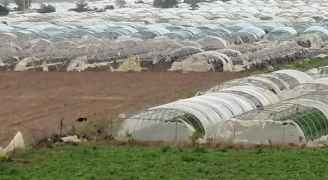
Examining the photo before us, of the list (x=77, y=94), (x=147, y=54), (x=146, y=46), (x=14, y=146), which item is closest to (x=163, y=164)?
(x=14, y=146)

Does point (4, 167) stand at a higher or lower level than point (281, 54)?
lower

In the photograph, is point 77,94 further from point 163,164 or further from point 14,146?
point 163,164

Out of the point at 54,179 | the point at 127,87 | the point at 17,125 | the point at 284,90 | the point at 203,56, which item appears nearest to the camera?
the point at 54,179

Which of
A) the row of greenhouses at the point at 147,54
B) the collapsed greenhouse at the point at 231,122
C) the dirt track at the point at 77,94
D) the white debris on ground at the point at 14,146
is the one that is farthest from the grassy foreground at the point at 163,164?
the row of greenhouses at the point at 147,54

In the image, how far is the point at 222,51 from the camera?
35406 millimetres

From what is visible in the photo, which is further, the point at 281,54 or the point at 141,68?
the point at 281,54

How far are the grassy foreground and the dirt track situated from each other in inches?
97.2

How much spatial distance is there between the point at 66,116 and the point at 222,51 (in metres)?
16.5

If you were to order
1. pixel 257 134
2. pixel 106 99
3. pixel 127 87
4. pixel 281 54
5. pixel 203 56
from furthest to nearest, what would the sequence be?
1. pixel 281 54
2. pixel 203 56
3. pixel 127 87
4. pixel 106 99
5. pixel 257 134

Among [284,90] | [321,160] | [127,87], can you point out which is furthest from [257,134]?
[127,87]

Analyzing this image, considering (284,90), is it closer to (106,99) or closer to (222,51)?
(106,99)

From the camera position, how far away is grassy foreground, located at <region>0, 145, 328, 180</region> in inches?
458

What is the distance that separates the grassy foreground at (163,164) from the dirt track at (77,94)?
2.47 meters

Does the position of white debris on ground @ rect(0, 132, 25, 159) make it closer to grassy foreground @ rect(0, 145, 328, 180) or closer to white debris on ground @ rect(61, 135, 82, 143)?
grassy foreground @ rect(0, 145, 328, 180)
